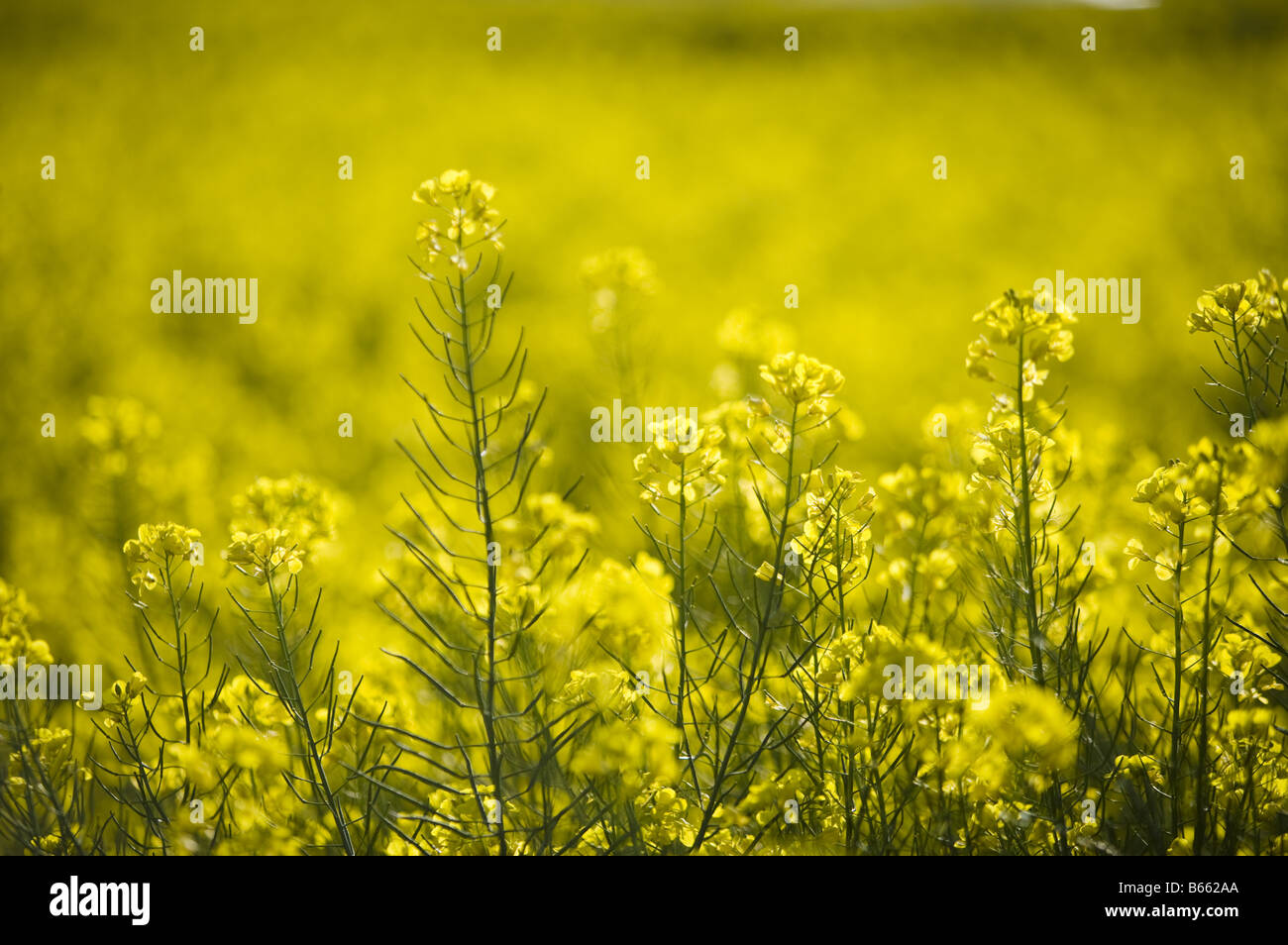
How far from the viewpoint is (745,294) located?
390 centimetres

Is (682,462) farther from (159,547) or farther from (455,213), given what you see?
(159,547)

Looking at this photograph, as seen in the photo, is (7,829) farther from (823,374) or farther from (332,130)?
(332,130)

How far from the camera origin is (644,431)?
61.6 inches

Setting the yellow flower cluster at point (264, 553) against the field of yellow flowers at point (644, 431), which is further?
the field of yellow flowers at point (644, 431)

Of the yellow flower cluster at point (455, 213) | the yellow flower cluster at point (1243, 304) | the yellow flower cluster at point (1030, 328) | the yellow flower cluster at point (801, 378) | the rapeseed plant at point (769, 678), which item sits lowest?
the rapeseed plant at point (769, 678)

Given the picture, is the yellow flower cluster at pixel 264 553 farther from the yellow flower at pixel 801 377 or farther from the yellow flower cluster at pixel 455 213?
the yellow flower at pixel 801 377

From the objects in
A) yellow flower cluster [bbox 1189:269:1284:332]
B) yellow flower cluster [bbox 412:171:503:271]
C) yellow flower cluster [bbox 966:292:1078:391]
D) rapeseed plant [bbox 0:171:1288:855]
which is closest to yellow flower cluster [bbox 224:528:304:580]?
rapeseed plant [bbox 0:171:1288:855]

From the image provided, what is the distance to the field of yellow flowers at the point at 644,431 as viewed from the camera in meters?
1.14

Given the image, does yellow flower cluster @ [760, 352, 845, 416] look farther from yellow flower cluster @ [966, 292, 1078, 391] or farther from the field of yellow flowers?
yellow flower cluster @ [966, 292, 1078, 391]

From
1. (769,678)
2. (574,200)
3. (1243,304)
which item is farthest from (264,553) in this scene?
(574,200)

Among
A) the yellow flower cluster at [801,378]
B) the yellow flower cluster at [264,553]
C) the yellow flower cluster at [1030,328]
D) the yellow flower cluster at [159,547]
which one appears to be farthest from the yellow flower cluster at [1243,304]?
the yellow flower cluster at [159,547]

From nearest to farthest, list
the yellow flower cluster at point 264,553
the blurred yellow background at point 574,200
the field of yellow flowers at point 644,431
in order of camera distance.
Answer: the yellow flower cluster at point 264,553 < the field of yellow flowers at point 644,431 < the blurred yellow background at point 574,200
